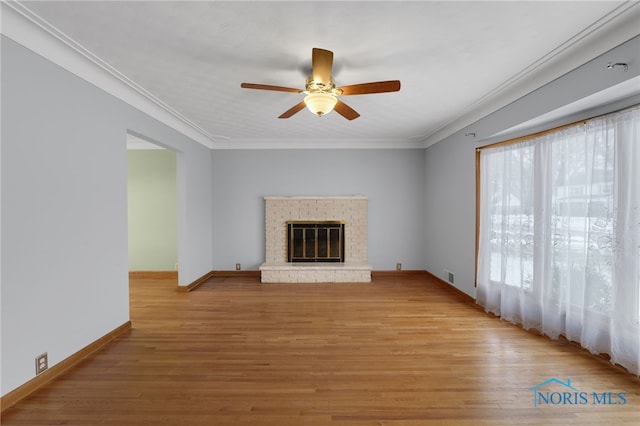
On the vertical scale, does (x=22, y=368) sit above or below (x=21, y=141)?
below

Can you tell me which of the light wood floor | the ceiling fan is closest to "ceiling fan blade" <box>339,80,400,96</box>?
the ceiling fan

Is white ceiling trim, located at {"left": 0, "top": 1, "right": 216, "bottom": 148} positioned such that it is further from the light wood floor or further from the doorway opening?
the light wood floor

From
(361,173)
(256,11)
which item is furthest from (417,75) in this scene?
(361,173)

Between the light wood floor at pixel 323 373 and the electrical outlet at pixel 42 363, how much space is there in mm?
140

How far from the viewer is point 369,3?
1685 mm

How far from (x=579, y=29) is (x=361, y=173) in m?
3.59

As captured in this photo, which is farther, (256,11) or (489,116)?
(489,116)

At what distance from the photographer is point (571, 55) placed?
86.4 inches

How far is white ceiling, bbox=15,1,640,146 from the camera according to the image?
5.69 ft

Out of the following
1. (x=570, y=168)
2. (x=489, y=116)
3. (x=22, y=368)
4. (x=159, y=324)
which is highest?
(x=489, y=116)

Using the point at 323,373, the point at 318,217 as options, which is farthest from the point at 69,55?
the point at 318,217

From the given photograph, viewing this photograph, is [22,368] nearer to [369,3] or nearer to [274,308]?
[274,308]

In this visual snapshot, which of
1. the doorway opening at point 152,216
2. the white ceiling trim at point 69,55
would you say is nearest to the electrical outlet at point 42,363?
the white ceiling trim at point 69,55

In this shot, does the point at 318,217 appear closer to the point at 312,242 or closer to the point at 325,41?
the point at 312,242
